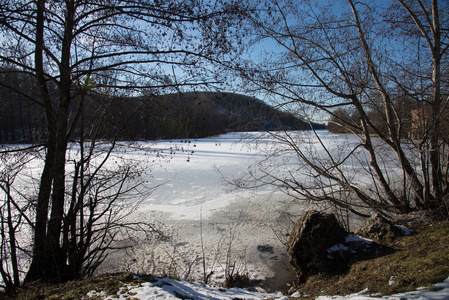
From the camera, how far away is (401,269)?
2.33m

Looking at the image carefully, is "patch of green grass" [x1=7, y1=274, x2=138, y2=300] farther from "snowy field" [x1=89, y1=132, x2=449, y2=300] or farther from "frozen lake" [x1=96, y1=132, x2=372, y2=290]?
"frozen lake" [x1=96, y1=132, x2=372, y2=290]

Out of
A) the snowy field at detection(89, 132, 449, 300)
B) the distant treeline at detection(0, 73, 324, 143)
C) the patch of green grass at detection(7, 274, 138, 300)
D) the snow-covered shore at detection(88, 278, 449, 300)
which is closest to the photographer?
the snow-covered shore at detection(88, 278, 449, 300)

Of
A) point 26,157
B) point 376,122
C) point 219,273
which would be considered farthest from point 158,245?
point 376,122

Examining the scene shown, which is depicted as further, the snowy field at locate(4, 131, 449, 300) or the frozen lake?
the frozen lake

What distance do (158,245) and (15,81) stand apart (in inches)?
131

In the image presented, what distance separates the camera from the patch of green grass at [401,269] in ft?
6.61

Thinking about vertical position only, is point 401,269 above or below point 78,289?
above

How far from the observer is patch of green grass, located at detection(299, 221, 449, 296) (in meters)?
2.01

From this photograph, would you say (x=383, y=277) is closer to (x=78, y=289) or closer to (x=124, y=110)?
(x=78, y=289)

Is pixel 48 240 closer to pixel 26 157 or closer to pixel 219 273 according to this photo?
pixel 26 157

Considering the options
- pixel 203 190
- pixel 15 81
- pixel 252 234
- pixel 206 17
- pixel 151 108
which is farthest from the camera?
pixel 203 190

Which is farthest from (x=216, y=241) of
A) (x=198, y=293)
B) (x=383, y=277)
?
(x=383, y=277)

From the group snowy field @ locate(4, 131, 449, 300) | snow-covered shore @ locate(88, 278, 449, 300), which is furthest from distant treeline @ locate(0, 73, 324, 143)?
snow-covered shore @ locate(88, 278, 449, 300)

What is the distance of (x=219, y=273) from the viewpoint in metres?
3.92
